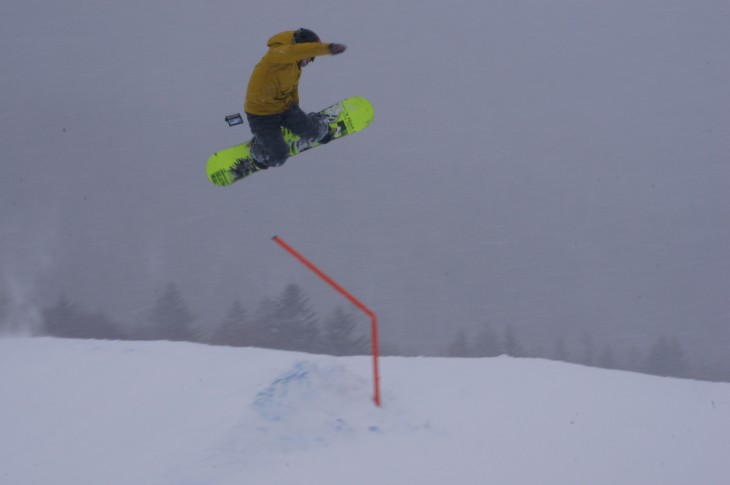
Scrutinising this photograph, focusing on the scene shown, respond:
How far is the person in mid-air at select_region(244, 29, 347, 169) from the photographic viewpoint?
→ 524 cm

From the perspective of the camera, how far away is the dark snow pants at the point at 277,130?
6.20m

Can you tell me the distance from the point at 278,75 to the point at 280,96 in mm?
300

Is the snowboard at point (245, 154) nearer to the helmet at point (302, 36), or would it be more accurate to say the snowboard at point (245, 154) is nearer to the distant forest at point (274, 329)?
the helmet at point (302, 36)

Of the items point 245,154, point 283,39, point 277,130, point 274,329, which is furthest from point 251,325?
point 283,39

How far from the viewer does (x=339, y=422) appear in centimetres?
464

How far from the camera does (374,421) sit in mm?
4668

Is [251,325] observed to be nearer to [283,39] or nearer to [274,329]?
[274,329]

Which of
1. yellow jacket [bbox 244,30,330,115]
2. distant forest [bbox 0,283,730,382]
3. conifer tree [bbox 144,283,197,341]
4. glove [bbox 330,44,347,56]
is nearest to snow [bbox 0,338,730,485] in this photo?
yellow jacket [bbox 244,30,330,115]

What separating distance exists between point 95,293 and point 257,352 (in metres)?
113

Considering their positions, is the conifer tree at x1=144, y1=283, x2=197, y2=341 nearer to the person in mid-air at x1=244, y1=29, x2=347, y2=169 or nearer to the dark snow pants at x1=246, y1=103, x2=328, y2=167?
the dark snow pants at x1=246, y1=103, x2=328, y2=167

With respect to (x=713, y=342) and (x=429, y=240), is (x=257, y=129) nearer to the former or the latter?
(x=713, y=342)

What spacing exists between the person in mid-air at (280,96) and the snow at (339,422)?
2.24m

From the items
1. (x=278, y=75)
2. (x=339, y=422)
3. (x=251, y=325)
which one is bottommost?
(x=251, y=325)

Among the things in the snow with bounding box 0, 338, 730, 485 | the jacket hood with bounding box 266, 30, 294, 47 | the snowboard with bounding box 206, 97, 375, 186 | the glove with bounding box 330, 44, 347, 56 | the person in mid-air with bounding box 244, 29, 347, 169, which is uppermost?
the jacket hood with bounding box 266, 30, 294, 47
